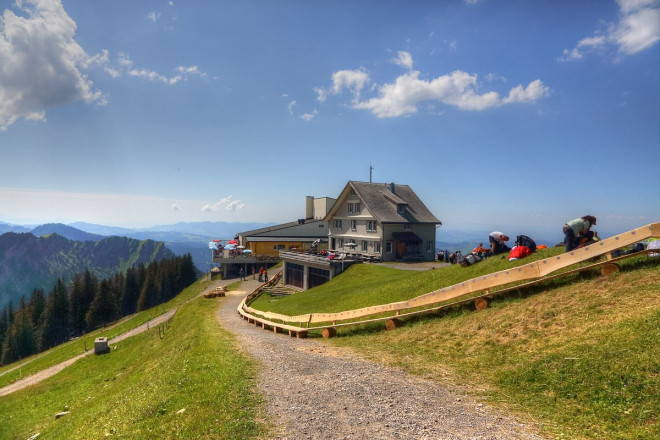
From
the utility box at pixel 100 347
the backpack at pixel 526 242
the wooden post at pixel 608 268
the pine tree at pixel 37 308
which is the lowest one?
the pine tree at pixel 37 308

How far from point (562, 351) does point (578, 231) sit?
332 inches

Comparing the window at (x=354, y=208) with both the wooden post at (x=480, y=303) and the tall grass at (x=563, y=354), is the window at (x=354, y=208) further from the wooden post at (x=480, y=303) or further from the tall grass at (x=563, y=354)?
the wooden post at (x=480, y=303)

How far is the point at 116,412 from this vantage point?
33.8 ft

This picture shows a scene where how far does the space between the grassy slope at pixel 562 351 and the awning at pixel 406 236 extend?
1125 inches

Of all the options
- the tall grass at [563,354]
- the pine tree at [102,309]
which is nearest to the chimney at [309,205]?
the pine tree at [102,309]

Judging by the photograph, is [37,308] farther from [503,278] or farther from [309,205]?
[503,278]

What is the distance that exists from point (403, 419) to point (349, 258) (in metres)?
33.4

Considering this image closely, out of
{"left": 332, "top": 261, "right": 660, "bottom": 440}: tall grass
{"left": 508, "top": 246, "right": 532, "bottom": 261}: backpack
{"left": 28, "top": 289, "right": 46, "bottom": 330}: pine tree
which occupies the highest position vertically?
{"left": 508, "top": 246, "right": 532, "bottom": 261}: backpack

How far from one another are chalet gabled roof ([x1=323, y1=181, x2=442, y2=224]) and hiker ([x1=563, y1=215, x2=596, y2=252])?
90.6ft

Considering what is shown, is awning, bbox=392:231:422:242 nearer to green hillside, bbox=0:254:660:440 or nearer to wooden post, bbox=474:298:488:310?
green hillside, bbox=0:254:660:440

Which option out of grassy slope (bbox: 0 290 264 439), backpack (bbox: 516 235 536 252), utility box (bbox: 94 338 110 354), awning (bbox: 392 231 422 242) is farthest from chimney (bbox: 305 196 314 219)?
backpack (bbox: 516 235 536 252)

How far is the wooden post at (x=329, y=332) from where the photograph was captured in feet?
58.8

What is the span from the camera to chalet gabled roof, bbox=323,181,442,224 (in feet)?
146

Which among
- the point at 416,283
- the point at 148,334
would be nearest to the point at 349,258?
the point at 416,283
